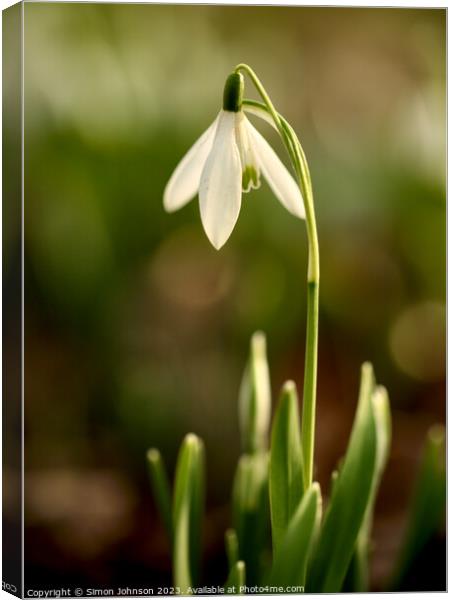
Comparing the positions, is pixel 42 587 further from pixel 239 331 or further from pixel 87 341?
pixel 239 331

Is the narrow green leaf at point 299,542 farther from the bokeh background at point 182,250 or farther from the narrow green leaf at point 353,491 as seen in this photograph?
the bokeh background at point 182,250

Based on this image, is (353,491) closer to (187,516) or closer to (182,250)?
(187,516)

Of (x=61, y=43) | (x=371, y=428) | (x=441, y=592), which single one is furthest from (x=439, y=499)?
(x=61, y=43)

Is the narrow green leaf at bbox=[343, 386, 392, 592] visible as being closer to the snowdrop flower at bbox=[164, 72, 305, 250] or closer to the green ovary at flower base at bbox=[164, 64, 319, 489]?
the green ovary at flower base at bbox=[164, 64, 319, 489]

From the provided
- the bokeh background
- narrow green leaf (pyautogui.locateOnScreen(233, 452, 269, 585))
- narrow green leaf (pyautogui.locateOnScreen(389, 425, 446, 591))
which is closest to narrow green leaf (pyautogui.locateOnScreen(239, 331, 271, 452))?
narrow green leaf (pyautogui.locateOnScreen(233, 452, 269, 585))

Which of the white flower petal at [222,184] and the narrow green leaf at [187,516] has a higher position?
the white flower petal at [222,184]

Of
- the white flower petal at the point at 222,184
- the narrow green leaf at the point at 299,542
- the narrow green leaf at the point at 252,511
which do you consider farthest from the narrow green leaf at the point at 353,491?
the white flower petal at the point at 222,184

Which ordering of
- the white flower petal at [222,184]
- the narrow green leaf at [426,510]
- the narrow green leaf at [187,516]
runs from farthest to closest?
1. the narrow green leaf at [426,510]
2. the narrow green leaf at [187,516]
3. the white flower petal at [222,184]

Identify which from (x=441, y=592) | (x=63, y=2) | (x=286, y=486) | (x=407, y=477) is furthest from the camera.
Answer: (x=407, y=477)
